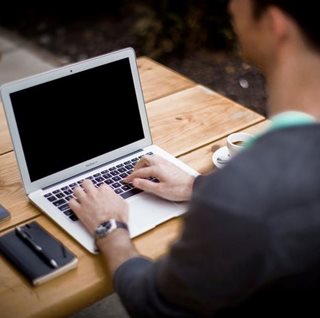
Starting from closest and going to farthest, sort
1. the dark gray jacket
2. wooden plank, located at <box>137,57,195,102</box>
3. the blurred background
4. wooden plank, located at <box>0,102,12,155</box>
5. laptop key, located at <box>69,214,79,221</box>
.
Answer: the dark gray jacket, laptop key, located at <box>69,214,79,221</box>, wooden plank, located at <box>0,102,12,155</box>, wooden plank, located at <box>137,57,195,102</box>, the blurred background

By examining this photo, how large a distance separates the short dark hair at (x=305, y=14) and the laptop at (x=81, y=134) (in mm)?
594

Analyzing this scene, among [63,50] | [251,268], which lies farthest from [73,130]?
[63,50]

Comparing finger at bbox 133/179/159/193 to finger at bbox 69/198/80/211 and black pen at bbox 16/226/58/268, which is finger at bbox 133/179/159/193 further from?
black pen at bbox 16/226/58/268

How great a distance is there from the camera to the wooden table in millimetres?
1219

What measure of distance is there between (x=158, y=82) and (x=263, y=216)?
4.31 feet

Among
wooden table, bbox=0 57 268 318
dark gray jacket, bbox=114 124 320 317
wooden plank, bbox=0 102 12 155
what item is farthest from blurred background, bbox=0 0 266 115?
dark gray jacket, bbox=114 124 320 317

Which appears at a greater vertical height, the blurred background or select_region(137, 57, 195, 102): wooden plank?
select_region(137, 57, 195, 102): wooden plank

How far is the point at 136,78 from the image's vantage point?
1.66 meters

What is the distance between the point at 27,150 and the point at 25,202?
131mm

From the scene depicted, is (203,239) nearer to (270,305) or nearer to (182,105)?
(270,305)

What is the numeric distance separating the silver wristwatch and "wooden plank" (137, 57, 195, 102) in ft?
2.49

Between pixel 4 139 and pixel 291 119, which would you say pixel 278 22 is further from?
pixel 4 139

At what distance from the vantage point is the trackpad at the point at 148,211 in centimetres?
140

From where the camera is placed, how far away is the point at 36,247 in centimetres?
130
